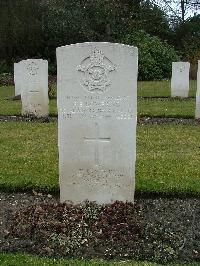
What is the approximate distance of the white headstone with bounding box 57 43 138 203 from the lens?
5.22 m

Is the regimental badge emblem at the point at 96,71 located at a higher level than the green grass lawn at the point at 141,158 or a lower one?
higher

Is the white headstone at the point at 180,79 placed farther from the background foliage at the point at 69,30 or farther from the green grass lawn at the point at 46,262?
the green grass lawn at the point at 46,262

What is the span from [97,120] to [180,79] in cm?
1385

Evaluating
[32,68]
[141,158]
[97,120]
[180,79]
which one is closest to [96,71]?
[97,120]

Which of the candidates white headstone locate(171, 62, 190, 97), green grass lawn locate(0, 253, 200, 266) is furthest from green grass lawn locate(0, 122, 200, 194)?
white headstone locate(171, 62, 190, 97)

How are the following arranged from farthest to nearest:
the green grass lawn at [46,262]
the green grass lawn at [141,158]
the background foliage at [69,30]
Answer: the background foliage at [69,30] → the green grass lawn at [141,158] → the green grass lawn at [46,262]

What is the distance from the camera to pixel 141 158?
306 inches

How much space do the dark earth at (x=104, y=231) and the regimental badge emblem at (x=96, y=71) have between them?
1.32 meters

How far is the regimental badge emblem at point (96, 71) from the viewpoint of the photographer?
5.23m

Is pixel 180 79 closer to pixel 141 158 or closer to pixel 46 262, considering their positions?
pixel 141 158

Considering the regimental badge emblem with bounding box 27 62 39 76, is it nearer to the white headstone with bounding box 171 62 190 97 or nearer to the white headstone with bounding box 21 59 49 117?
the white headstone with bounding box 21 59 49 117

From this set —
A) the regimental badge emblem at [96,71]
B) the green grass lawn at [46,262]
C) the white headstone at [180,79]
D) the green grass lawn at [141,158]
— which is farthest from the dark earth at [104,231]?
the white headstone at [180,79]

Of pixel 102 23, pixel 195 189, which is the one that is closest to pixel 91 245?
pixel 195 189

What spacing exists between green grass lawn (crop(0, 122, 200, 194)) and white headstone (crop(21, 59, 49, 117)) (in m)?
1.56
